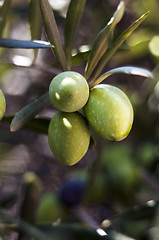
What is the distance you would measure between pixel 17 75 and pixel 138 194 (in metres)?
1.15

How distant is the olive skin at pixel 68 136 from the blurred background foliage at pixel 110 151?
240 millimetres

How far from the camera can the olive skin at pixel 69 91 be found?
23.9 inches

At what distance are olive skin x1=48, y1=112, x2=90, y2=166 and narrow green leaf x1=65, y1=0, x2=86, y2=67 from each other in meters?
0.18

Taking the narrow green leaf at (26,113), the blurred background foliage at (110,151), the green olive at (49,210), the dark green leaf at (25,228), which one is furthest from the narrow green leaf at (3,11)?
the green olive at (49,210)

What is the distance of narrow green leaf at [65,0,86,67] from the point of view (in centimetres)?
75

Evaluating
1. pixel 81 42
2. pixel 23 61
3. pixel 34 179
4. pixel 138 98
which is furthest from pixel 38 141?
pixel 23 61

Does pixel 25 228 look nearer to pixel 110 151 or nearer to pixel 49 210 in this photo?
pixel 49 210

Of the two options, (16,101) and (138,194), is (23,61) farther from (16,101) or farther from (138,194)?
(16,101)

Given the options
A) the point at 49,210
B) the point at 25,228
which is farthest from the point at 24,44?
the point at 49,210

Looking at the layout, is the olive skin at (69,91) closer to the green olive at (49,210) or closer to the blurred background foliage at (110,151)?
the blurred background foliage at (110,151)

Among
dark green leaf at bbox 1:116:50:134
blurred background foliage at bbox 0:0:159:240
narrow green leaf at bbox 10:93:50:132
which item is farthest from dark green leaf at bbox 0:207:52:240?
narrow green leaf at bbox 10:93:50:132

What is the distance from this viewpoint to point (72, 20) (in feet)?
2.56

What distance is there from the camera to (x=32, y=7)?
0.86 m

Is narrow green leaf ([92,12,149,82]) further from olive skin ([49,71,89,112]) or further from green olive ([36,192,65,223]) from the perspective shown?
green olive ([36,192,65,223])
